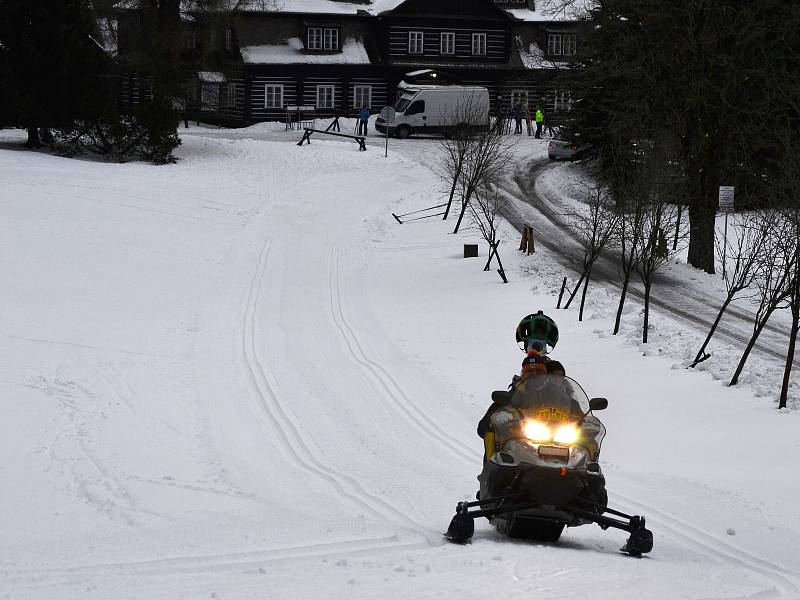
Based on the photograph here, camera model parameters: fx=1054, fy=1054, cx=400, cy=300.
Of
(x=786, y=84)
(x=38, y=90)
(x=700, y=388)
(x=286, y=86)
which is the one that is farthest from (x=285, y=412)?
(x=286, y=86)

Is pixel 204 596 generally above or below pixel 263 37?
below

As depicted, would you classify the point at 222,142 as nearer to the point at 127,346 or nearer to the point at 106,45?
the point at 106,45

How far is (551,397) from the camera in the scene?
862 cm

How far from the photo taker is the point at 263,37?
181 feet

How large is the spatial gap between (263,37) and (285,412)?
43.6 meters

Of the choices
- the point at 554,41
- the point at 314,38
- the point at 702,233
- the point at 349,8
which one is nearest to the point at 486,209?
the point at 702,233

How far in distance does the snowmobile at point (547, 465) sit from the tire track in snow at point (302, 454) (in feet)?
2.23

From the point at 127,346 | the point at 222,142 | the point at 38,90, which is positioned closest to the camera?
the point at 127,346

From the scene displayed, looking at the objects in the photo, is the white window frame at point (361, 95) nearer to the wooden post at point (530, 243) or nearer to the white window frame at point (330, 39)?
the white window frame at point (330, 39)

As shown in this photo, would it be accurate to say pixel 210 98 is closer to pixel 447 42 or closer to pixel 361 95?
pixel 361 95

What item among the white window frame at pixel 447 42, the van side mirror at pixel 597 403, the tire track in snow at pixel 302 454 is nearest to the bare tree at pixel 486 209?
the tire track in snow at pixel 302 454

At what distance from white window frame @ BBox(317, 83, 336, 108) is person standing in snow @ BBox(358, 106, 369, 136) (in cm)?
664

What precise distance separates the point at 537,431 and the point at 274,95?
160ft

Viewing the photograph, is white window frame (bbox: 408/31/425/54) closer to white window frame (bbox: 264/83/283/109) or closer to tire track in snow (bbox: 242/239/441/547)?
white window frame (bbox: 264/83/283/109)
